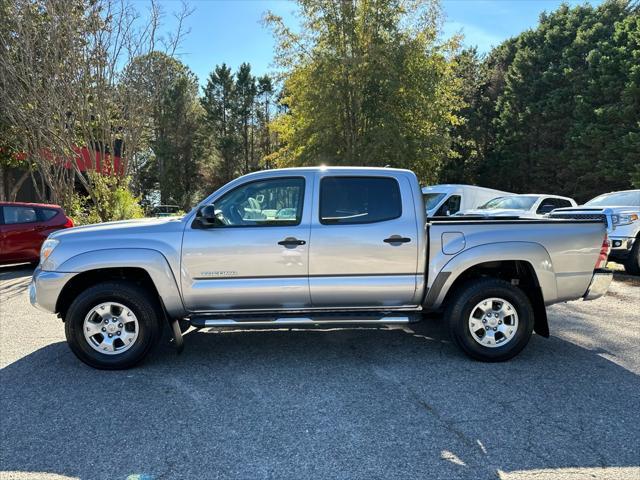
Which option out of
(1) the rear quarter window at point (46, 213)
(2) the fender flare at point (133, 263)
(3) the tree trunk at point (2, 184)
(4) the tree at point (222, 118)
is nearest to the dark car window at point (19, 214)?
(1) the rear quarter window at point (46, 213)

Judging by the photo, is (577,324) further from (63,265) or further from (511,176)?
(511,176)

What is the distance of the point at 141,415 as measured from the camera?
3615 millimetres

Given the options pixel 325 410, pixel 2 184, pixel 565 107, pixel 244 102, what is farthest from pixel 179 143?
pixel 325 410

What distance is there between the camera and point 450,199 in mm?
13641

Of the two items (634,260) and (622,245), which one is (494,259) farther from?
(634,260)

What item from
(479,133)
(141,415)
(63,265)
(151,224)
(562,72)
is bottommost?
(141,415)

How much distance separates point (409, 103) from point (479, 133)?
2195 centimetres

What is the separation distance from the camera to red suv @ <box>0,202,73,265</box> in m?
10.6

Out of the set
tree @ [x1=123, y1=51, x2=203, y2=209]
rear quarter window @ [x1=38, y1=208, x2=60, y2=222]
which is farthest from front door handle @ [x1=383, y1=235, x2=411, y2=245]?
tree @ [x1=123, y1=51, x2=203, y2=209]

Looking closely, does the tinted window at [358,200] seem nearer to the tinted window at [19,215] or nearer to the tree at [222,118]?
the tinted window at [19,215]

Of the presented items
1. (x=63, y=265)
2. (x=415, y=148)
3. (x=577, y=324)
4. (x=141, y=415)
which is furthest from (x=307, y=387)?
(x=415, y=148)

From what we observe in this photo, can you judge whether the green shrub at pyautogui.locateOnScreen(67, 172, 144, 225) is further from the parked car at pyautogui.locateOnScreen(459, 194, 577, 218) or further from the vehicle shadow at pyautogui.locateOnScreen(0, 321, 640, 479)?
the vehicle shadow at pyautogui.locateOnScreen(0, 321, 640, 479)

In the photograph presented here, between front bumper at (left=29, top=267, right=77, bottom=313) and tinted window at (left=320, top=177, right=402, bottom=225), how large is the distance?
2.53 m

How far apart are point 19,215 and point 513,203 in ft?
40.9
